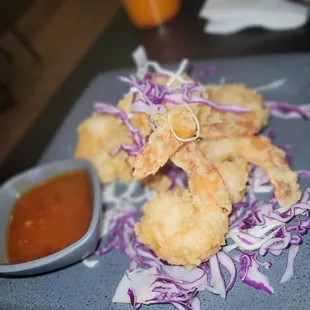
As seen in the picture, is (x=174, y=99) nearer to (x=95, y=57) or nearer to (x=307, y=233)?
(x=307, y=233)

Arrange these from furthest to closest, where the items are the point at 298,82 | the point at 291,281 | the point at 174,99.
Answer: the point at 298,82, the point at 174,99, the point at 291,281

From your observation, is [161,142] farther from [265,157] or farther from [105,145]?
[105,145]

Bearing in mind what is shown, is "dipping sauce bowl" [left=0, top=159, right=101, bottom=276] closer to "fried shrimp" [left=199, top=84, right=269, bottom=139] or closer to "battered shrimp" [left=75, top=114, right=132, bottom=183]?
"battered shrimp" [left=75, top=114, right=132, bottom=183]

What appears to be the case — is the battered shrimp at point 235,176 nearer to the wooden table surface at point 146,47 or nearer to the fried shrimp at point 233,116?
the fried shrimp at point 233,116

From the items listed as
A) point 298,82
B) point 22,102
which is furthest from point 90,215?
point 22,102

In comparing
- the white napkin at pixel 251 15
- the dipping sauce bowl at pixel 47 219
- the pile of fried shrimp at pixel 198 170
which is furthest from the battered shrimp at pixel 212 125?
the white napkin at pixel 251 15

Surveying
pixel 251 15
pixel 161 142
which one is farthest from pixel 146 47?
pixel 161 142

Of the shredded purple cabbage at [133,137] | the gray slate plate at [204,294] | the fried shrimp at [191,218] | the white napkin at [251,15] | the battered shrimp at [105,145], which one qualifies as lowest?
the white napkin at [251,15]
